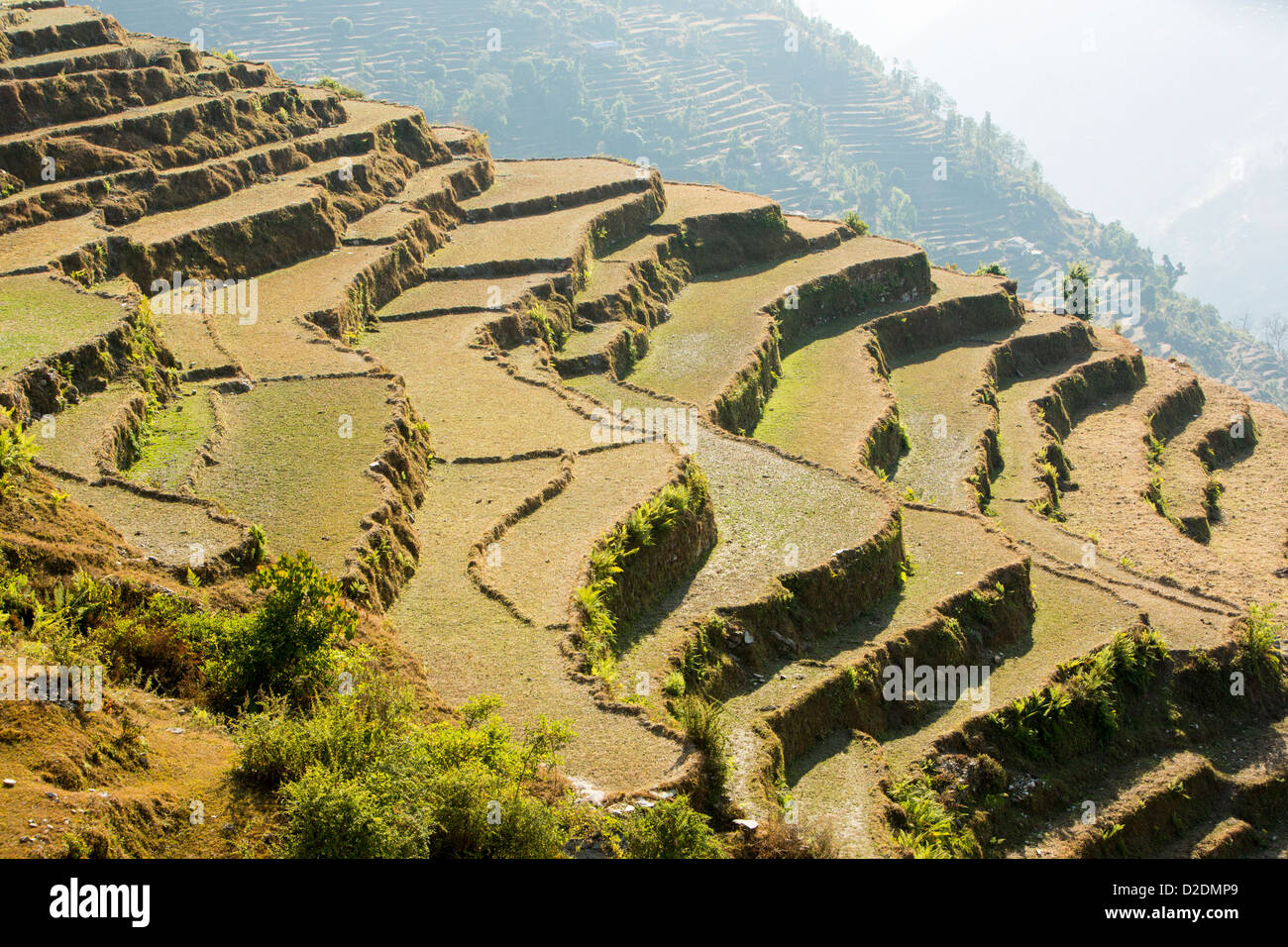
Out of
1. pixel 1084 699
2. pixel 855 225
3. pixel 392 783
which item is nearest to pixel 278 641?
pixel 392 783

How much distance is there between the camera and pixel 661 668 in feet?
53.6

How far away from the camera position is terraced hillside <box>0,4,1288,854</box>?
15828mm

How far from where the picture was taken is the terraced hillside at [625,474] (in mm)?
15828

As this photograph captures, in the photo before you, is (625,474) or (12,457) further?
(625,474)

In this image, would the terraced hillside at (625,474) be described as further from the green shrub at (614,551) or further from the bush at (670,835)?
the bush at (670,835)

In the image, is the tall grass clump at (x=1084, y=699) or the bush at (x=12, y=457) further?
the tall grass clump at (x=1084, y=699)

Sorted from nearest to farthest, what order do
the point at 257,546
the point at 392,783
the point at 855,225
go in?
the point at 392,783 < the point at 257,546 < the point at 855,225

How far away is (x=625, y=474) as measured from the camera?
2064 centimetres

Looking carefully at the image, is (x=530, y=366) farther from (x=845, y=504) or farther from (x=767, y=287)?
(x=767, y=287)

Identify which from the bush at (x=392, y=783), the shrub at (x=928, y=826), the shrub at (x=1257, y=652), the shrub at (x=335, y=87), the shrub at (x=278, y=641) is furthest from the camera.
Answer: the shrub at (x=335, y=87)

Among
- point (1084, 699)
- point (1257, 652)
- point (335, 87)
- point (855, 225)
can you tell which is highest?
point (335, 87)

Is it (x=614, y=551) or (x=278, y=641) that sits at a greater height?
(x=278, y=641)

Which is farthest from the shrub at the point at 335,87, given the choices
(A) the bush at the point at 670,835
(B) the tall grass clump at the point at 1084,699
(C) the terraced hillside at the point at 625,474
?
(A) the bush at the point at 670,835

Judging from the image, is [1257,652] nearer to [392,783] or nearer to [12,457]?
[392,783]
